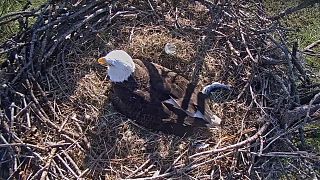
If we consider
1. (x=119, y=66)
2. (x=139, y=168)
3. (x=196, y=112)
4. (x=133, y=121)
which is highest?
(x=119, y=66)

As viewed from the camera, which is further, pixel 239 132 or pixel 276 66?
pixel 276 66

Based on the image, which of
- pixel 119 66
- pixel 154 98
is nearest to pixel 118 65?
pixel 119 66

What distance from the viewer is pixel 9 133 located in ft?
11.2

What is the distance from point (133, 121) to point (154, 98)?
0.22 metres

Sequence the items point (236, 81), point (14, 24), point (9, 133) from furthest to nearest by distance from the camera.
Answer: point (14, 24) → point (236, 81) → point (9, 133)

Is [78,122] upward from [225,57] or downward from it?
downward

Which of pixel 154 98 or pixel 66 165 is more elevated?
pixel 154 98

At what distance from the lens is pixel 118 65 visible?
3.54 metres

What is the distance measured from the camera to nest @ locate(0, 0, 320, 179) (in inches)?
136

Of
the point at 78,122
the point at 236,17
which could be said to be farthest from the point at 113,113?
the point at 236,17

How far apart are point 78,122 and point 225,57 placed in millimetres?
1098

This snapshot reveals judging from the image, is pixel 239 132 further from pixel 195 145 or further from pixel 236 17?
pixel 236 17

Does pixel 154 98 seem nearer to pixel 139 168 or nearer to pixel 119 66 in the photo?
pixel 119 66

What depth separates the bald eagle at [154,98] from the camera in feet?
11.6
